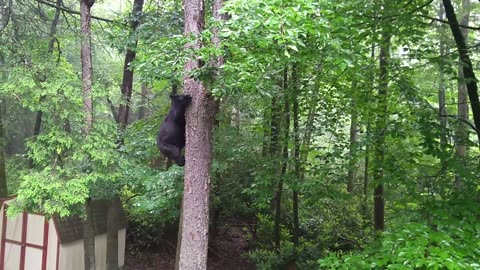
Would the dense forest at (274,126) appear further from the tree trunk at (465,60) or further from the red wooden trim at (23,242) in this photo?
the red wooden trim at (23,242)

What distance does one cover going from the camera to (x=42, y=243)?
8227 mm

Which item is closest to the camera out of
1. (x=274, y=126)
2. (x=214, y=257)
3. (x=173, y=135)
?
(x=173, y=135)

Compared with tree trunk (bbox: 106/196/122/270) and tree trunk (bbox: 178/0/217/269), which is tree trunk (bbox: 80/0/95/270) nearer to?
tree trunk (bbox: 106/196/122/270)

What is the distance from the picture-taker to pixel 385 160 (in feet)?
16.7

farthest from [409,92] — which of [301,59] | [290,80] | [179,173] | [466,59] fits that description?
[179,173]

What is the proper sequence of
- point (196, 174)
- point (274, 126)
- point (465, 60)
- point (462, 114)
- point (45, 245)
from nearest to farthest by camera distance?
point (196, 174)
point (465, 60)
point (274, 126)
point (462, 114)
point (45, 245)

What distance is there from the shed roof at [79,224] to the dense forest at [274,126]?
75cm

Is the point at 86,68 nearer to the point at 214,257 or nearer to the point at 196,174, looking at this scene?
the point at 196,174

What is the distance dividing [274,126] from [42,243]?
221 inches

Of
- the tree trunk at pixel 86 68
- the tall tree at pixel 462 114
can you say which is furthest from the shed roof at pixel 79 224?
the tall tree at pixel 462 114

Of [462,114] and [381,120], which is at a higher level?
[462,114]

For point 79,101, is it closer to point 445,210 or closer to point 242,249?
point 445,210

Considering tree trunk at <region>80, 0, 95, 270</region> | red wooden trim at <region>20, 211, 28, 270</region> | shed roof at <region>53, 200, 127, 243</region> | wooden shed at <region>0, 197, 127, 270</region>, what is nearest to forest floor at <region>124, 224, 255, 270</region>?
wooden shed at <region>0, 197, 127, 270</region>

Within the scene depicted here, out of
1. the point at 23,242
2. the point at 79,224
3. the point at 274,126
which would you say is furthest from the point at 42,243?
the point at 274,126
